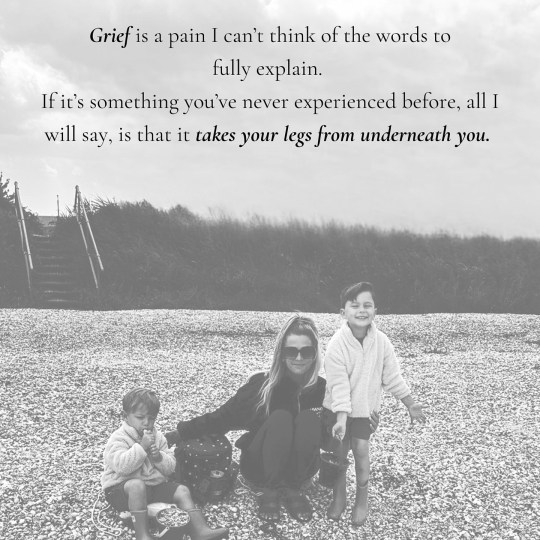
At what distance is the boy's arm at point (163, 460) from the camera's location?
4.12 m


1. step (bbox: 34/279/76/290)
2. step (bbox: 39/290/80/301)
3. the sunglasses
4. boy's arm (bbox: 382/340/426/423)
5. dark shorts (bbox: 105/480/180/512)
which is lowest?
dark shorts (bbox: 105/480/180/512)

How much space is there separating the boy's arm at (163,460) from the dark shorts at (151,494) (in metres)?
0.08

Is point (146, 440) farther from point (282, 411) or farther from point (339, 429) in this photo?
point (339, 429)

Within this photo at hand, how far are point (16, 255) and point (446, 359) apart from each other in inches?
514

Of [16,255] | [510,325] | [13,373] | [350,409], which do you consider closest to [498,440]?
[350,409]

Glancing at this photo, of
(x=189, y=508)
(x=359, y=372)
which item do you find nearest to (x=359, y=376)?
(x=359, y=372)

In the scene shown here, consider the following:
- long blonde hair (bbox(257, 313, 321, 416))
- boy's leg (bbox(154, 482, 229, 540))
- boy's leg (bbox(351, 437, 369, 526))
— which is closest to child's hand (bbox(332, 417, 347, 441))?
boy's leg (bbox(351, 437, 369, 526))

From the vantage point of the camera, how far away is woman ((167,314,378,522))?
4.29 metres

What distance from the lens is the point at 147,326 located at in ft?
45.4

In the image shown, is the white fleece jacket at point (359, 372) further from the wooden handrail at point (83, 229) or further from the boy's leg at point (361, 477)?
the wooden handrail at point (83, 229)

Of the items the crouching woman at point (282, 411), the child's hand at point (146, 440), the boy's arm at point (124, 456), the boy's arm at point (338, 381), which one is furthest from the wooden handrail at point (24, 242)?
the boy's arm at point (338, 381)

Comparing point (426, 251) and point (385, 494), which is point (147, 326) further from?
point (426, 251)

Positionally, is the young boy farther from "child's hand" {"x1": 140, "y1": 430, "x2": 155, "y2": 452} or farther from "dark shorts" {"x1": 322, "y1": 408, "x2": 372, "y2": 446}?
"child's hand" {"x1": 140, "y1": 430, "x2": 155, "y2": 452}

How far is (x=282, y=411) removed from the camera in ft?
13.9
